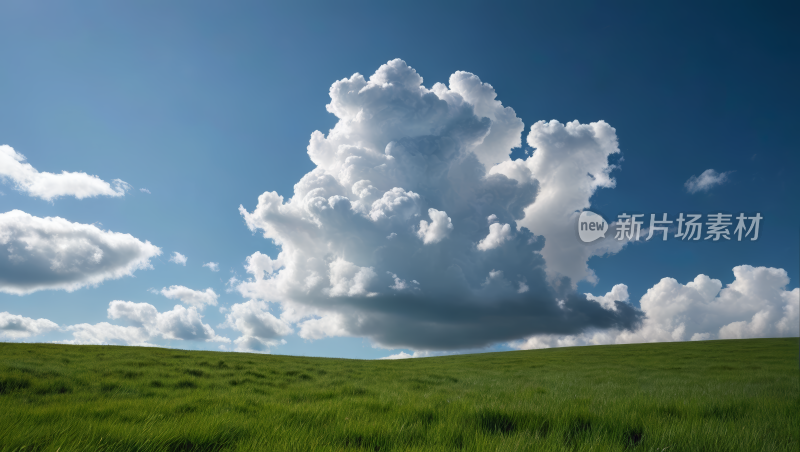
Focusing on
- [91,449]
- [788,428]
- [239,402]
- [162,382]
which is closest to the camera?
[91,449]

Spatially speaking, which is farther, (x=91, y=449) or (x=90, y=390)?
(x=90, y=390)

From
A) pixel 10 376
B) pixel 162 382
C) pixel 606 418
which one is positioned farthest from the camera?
pixel 162 382

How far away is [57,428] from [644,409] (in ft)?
24.0

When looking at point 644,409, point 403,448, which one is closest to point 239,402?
point 403,448

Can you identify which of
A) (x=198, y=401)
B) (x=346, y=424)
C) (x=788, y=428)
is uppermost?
A: (x=788, y=428)

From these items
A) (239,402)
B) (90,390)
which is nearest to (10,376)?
(90,390)

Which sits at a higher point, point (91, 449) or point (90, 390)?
point (91, 449)

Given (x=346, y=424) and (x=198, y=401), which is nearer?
(x=346, y=424)

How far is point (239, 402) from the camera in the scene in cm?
668

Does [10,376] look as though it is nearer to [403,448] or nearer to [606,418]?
[403,448]

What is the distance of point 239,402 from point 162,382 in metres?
7.57

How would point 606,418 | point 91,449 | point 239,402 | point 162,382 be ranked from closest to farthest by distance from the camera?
1. point 91,449
2. point 606,418
3. point 239,402
4. point 162,382

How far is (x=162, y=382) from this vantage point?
12.1m

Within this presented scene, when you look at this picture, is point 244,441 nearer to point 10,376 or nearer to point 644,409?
point 644,409
